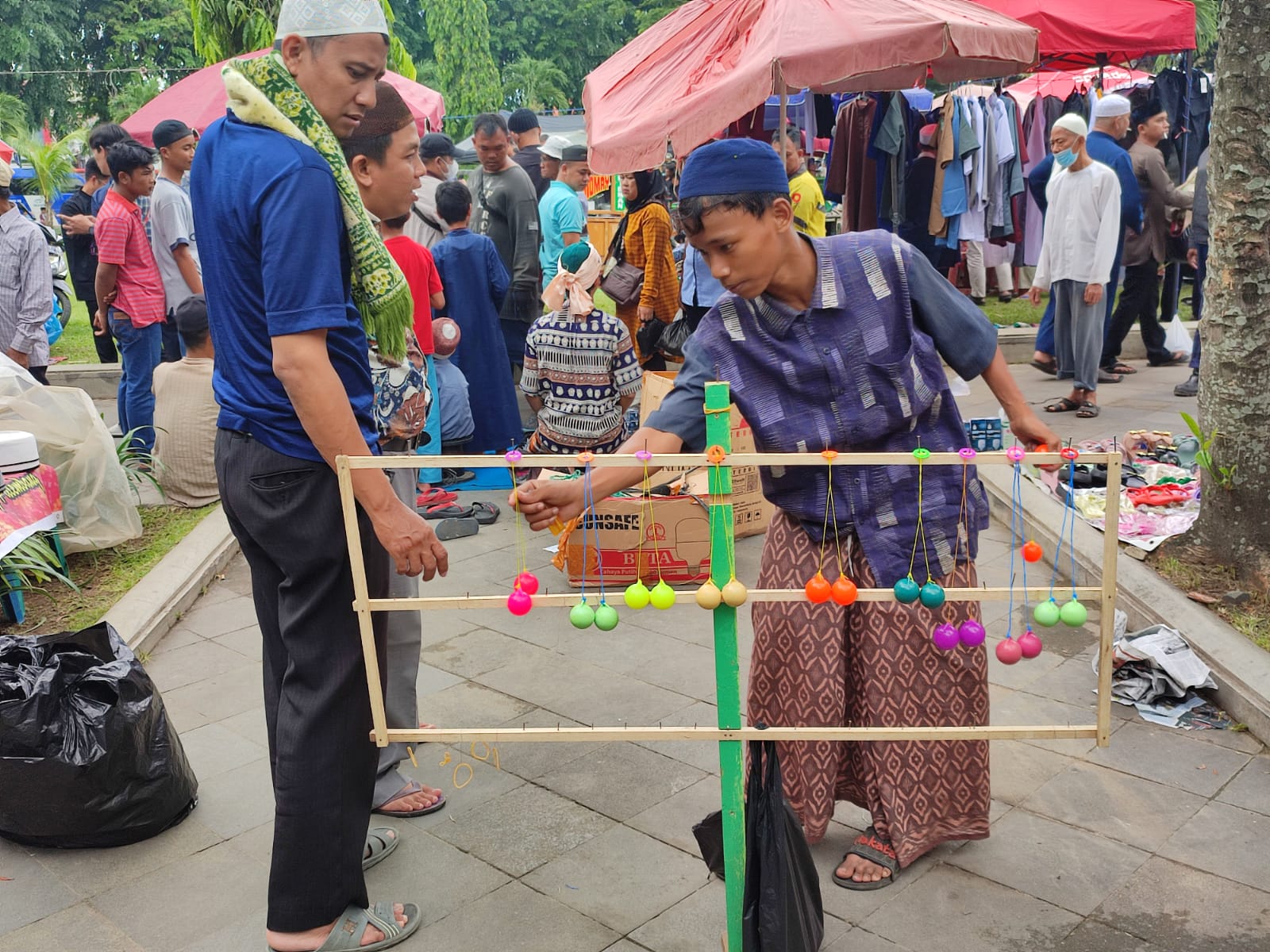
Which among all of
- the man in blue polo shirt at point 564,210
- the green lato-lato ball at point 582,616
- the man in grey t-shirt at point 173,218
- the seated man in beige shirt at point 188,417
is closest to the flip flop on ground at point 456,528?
the seated man in beige shirt at point 188,417

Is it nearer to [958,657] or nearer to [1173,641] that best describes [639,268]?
[1173,641]

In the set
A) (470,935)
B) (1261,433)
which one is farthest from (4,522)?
(1261,433)

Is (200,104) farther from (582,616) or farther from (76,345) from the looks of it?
(582,616)

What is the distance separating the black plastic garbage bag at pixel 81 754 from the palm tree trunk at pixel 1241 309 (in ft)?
Answer: 12.6

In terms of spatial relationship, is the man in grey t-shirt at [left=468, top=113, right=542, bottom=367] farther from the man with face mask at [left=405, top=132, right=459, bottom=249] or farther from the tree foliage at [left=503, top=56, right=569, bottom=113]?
the tree foliage at [left=503, top=56, right=569, bottom=113]

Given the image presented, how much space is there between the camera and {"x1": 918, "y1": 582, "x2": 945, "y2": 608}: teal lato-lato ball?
2084 mm

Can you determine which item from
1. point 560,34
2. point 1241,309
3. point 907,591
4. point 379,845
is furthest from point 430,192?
point 560,34

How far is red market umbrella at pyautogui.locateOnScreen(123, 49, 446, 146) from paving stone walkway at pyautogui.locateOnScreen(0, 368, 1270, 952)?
23.9ft

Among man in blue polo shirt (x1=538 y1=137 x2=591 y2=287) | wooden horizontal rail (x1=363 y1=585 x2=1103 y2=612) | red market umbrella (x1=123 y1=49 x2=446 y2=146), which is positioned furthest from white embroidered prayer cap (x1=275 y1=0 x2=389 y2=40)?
red market umbrella (x1=123 y1=49 x2=446 y2=146)

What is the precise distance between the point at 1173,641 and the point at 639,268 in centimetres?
372

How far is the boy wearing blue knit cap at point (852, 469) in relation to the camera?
235 cm

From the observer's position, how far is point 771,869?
7.18 feet

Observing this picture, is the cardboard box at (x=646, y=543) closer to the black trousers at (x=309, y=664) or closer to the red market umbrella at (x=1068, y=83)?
the black trousers at (x=309, y=664)

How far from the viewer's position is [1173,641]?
12.5ft
